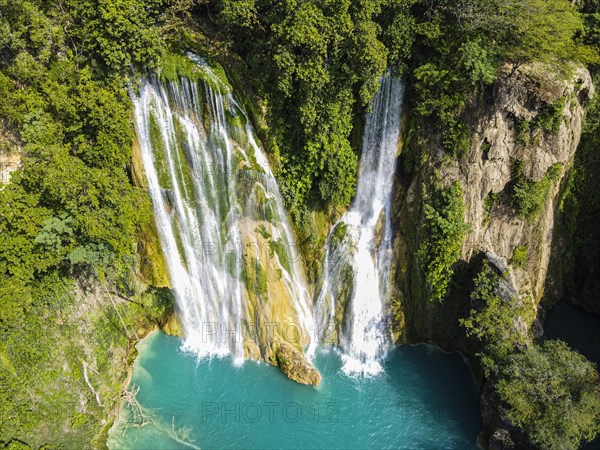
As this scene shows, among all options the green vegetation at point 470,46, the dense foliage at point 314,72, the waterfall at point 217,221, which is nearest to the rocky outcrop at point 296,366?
the waterfall at point 217,221

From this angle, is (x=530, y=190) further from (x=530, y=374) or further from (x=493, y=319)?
(x=530, y=374)

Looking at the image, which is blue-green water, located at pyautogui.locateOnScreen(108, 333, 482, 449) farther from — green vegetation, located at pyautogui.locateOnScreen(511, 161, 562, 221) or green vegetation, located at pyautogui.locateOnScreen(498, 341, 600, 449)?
green vegetation, located at pyautogui.locateOnScreen(511, 161, 562, 221)

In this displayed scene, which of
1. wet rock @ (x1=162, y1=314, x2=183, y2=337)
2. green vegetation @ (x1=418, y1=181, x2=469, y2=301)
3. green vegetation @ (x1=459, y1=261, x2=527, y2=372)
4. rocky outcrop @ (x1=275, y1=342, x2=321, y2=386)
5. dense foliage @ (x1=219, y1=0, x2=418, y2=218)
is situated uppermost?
dense foliage @ (x1=219, y1=0, x2=418, y2=218)

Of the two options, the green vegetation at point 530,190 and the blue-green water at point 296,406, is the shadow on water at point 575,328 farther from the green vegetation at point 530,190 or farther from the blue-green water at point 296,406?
the green vegetation at point 530,190

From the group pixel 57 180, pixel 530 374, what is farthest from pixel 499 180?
pixel 57 180

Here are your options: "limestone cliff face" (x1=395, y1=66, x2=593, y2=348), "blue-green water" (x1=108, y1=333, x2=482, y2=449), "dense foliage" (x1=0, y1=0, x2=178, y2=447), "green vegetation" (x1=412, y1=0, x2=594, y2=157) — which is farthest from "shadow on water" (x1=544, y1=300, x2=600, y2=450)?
"dense foliage" (x1=0, y1=0, x2=178, y2=447)

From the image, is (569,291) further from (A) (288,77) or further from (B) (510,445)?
(A) (288,77)
